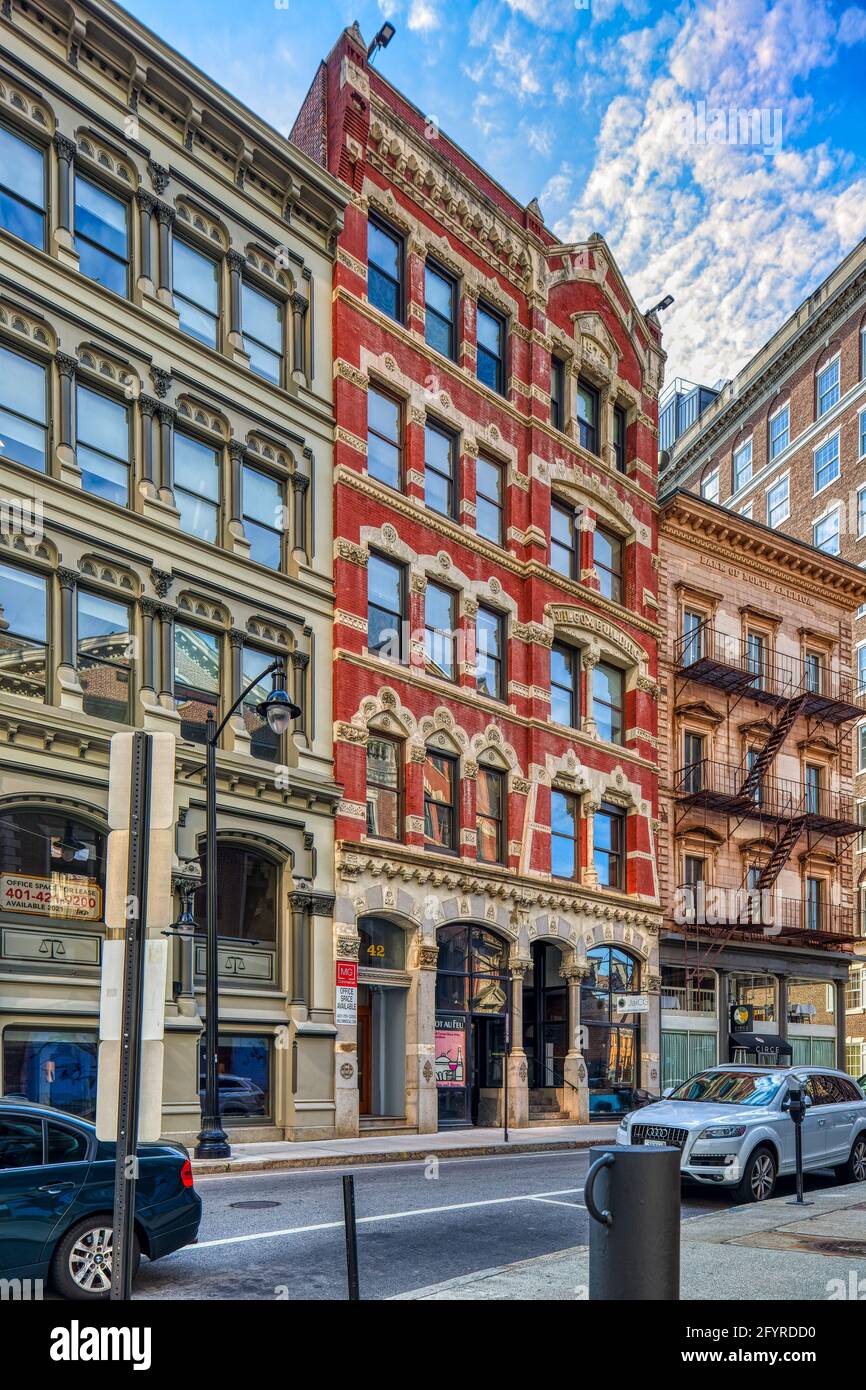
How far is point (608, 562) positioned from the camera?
36.4m

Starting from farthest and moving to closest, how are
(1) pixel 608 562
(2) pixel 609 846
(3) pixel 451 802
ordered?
1. (1) pixel 608 562
2. (2) pixel 609 846
3. (3) pixel 451 802

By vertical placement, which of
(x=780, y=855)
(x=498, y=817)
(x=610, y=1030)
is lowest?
(x=610, y=1030)

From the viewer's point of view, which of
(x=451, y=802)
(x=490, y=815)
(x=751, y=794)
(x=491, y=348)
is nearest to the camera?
(x=451, y=802)

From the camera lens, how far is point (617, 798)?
114 ft

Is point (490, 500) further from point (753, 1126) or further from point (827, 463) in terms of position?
point (827, 463)

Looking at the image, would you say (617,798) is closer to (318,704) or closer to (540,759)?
(540,759)

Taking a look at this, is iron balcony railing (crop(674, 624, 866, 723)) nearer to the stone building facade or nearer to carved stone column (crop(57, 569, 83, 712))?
the stone building facade

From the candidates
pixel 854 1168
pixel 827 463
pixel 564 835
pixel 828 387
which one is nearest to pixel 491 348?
pixel 564 835

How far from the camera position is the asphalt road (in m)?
9.89

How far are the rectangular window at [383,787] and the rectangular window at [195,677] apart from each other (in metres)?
4.42

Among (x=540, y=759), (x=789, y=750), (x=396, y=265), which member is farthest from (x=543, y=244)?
(x=789, y=750)

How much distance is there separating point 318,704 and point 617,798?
1141 cm

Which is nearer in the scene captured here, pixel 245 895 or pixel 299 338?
pixel 245 895

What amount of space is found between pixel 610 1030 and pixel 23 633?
63.4ft
